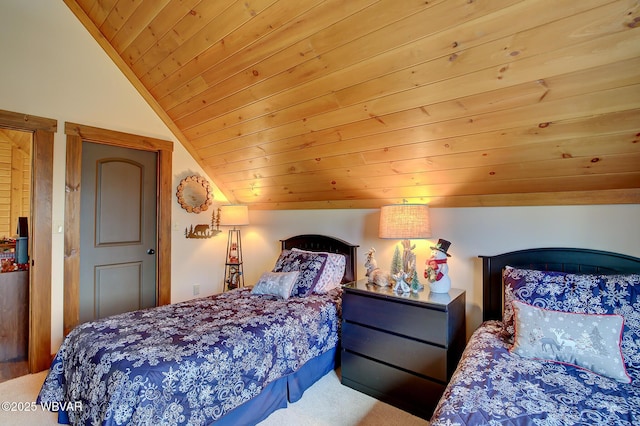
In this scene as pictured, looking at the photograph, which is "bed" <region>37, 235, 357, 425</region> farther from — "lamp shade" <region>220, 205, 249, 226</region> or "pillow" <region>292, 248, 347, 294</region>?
"lamp shade" <region>220, 205, 249, 226</region>

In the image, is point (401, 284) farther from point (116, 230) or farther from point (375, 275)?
point (116, 230)

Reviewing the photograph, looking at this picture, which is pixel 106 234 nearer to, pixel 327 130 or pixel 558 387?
pixel 327 130

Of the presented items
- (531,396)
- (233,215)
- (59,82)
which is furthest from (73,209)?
(531,396)

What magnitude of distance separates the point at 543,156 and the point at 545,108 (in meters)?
0.37

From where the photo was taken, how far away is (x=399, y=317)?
2143mm

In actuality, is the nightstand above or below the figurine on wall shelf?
below

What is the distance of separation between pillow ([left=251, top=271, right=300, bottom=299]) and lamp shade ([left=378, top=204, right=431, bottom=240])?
2.92 ft

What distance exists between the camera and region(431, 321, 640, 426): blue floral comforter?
112 cm

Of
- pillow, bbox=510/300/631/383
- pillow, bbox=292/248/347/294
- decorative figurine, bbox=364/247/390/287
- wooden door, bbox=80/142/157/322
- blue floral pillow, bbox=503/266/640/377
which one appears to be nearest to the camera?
pillow, bbox=510/300/631/383

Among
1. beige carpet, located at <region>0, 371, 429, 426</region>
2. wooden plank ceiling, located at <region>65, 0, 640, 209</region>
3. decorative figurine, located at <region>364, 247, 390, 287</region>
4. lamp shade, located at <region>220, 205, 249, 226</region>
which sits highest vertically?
wooden plank ceiling, located at <region>65, 0, 640, 209</region>

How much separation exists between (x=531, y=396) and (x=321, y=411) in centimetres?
132

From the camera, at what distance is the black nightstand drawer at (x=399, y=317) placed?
1990 millimetres

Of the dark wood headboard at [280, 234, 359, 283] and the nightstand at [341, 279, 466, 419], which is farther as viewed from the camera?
the dark wood headboard at [280, 234, 359, 283]

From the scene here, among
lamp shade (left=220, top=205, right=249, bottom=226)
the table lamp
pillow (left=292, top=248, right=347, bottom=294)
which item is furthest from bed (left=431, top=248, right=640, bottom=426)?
lamp shade (left=220, top=205, right=249, bottom=226)
